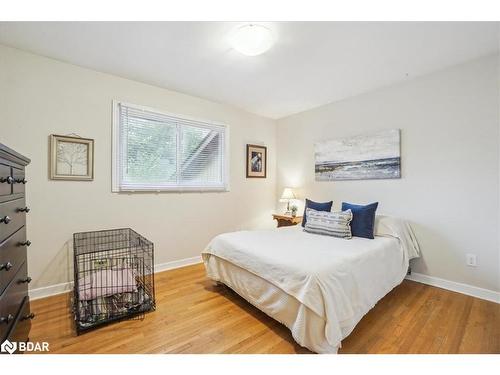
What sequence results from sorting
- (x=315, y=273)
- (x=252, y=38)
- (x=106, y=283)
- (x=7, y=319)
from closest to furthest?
(x=7, y=319)
(x=315, y=273)
(x=252, y=38)
(x=106, y=283)

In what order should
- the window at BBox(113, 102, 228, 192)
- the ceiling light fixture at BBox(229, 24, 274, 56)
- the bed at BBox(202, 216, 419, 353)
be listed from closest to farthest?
1. the bed at BBox(202, 216, 419, 353)
2. the ceiling light fixture at BBox(229, 24, 274, 56)
3. the window at BBox(113, 102, 228, 192)

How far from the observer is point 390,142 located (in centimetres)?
292

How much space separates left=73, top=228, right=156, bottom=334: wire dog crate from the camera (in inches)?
76.0

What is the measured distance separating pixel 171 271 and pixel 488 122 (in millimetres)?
3785

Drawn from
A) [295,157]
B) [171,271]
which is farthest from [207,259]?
[295,157]

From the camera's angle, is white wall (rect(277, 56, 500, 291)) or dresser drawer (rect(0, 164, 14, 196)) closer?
dresser drawer (rect(0, 164, 14, 196))

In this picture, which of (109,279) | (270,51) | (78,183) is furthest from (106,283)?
(270,51)

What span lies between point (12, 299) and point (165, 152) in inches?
86.6

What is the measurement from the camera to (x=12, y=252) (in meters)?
1.28

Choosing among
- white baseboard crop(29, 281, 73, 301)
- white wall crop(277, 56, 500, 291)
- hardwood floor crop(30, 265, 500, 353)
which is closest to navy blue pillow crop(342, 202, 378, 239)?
white wall crop(277, 56, 500, 291)

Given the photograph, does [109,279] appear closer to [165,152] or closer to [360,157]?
[165,152]

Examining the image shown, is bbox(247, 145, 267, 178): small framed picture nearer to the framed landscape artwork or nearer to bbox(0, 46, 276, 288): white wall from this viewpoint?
bbox(0, 46, 276, 288): white wall
